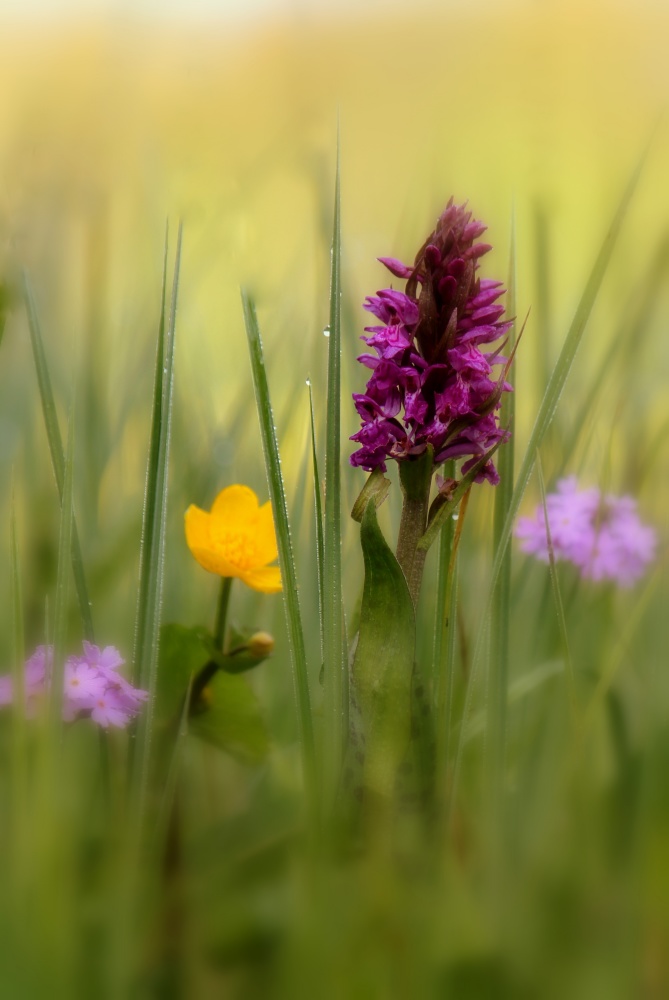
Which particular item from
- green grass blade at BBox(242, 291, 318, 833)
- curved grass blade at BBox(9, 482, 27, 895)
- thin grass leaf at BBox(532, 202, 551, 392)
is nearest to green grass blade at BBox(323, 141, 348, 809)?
green grass blade at BBox(242, 291, 318, 833)

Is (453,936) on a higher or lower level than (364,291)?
lower

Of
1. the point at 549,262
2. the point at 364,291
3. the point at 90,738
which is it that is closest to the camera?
the point at 90,738

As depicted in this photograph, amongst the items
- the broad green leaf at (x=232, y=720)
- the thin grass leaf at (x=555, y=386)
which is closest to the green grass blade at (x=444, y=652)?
the thin grass leaf at (x=555, y=386)

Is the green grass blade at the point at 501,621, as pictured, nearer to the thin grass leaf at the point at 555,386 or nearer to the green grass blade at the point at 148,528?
A: the thin grass leaf at the point at 555,386

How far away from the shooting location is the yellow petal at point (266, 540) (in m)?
0.53

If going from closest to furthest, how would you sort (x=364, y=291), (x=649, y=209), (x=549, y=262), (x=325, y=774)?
(x=325, y=774)
(x=549, y=262)
(x=649, y=209)
(x=364, y=291)

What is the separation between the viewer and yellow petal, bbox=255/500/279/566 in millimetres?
526

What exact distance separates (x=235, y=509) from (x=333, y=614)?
18cm

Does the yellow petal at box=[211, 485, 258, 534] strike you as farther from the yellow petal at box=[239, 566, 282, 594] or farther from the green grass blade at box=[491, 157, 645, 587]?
the green grass blade at box=[491, 157, 645, 587]

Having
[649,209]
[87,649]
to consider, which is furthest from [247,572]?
[649,209]

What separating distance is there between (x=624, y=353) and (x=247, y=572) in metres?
0.32

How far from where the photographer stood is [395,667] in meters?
0.37

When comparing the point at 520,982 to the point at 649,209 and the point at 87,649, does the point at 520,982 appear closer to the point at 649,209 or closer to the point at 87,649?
the point at 87,649

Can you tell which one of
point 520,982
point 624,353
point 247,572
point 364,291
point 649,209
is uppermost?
point 364,291
